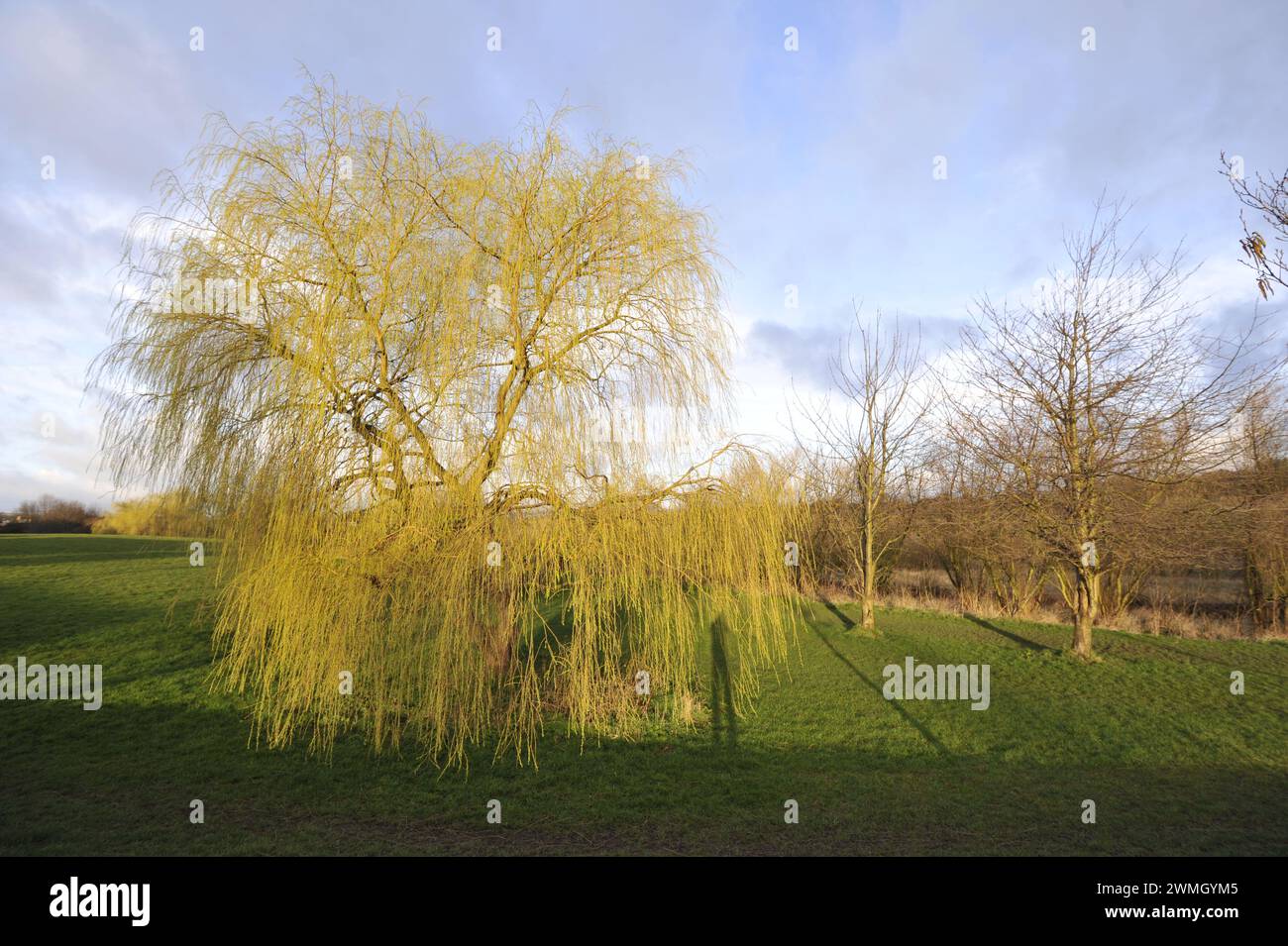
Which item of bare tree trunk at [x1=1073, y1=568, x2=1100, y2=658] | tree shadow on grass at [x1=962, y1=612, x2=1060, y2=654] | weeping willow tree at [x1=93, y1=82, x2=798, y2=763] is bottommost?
tree shadow on grass at [x1=962, y1=612, x2=1060, y2=654]

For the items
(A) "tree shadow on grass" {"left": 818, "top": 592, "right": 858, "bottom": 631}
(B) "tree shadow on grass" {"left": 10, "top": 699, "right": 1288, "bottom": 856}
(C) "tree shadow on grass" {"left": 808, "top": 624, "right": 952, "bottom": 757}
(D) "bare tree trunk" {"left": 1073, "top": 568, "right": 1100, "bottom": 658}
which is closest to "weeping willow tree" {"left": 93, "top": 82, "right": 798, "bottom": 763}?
(B) "tree shadow on grass" {"left": 10, "top": 699, "right": 1288, "bottom": 856}

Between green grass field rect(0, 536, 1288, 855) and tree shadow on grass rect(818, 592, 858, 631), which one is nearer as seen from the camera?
green grass field rect(0, 536, 1288, 855)

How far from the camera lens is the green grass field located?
5441 millimetres

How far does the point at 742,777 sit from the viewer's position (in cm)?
709

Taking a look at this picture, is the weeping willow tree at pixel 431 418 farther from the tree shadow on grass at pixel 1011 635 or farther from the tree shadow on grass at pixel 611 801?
the tree shadow on grass at pixel 1011 635

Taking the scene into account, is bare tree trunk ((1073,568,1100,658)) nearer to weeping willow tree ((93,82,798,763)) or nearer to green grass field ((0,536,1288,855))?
green grass field ((0,536,1288,855))

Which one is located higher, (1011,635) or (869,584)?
(869,584)

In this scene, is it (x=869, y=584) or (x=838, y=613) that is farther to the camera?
(x=838, y=613)

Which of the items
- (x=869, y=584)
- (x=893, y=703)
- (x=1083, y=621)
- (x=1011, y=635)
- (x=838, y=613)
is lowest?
(x=893, y=703)

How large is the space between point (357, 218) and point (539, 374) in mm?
2410

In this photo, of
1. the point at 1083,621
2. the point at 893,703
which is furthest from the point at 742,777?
the point at 1083,621

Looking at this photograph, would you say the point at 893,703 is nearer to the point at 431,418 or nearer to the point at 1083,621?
the point at 1083,621
